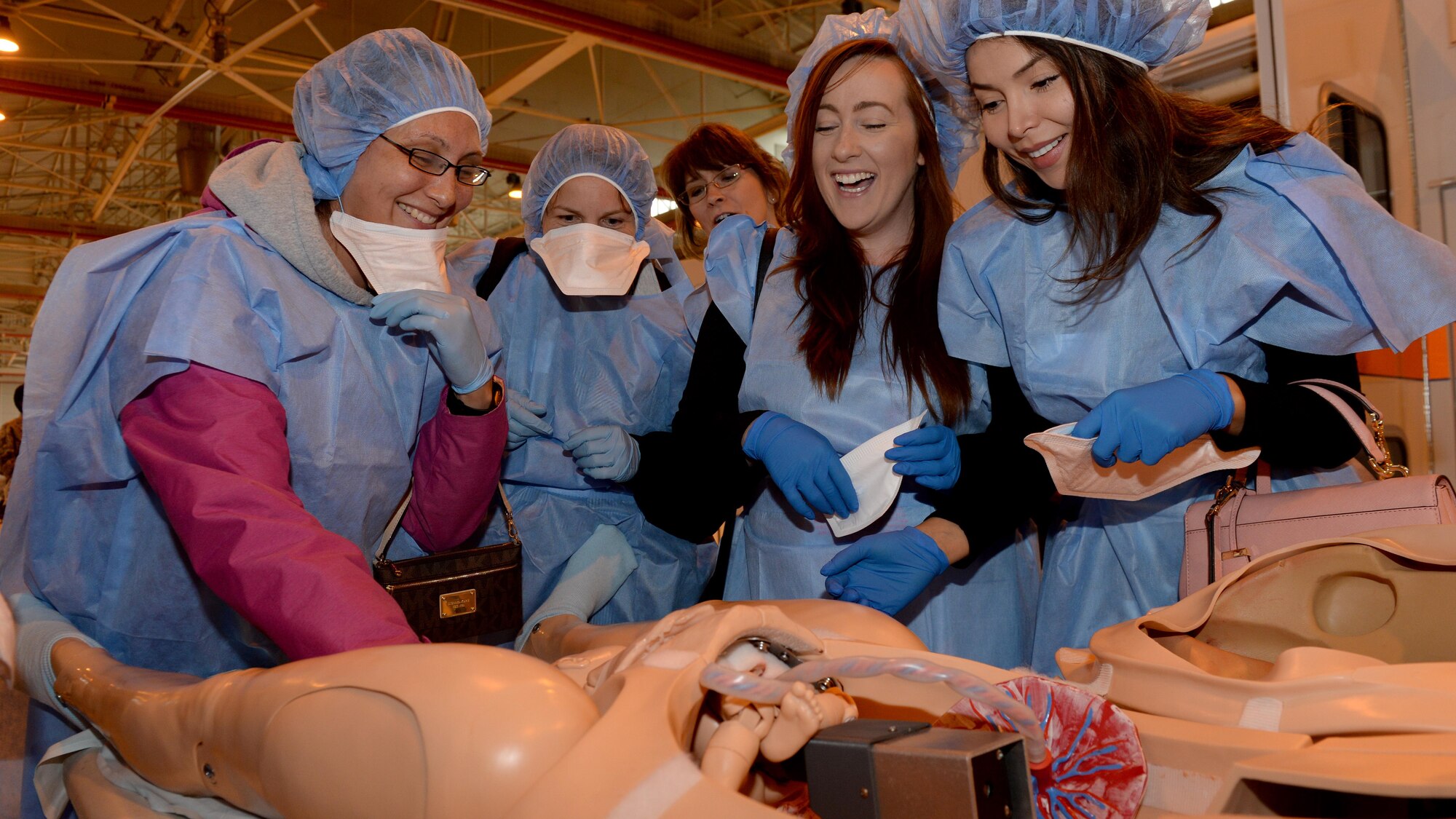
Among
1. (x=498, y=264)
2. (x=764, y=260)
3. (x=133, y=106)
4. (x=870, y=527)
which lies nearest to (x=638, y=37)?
(x=133, y=106)

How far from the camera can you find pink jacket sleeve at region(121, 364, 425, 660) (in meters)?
1.04

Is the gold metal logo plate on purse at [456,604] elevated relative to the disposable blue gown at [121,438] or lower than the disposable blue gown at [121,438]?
lower

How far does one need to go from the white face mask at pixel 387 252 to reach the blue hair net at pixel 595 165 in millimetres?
661

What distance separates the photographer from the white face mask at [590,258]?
2.10 metres

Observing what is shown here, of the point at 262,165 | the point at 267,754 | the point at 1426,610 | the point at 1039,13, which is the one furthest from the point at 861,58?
the point at 267,754

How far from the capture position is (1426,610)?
91 cm

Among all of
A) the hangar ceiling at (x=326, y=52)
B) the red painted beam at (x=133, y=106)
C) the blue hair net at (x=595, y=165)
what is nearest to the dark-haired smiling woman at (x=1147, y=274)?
the blue hair net at (x=595, y=165)

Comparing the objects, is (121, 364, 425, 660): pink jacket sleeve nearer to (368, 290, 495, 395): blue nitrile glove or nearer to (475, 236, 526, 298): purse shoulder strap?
(368, 290, 495, 395): blue nitrile glove

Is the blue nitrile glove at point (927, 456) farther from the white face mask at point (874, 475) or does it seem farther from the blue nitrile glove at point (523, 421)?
the blue nitrile glove at point (523, 421)

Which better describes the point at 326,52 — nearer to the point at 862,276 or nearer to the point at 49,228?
the point at 49,228

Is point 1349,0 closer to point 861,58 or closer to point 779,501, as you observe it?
point 861,58

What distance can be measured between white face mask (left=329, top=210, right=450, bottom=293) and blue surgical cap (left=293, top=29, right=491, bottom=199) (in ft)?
0.30

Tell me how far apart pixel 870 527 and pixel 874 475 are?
0.13 metres

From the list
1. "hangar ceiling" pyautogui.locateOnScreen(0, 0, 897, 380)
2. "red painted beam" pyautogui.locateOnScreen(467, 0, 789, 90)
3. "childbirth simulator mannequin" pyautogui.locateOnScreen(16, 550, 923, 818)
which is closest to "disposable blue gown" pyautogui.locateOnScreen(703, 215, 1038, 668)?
"childbirth simulator mannequin" pyautogui.locateOnScreen(16, 550, 923, 818)
